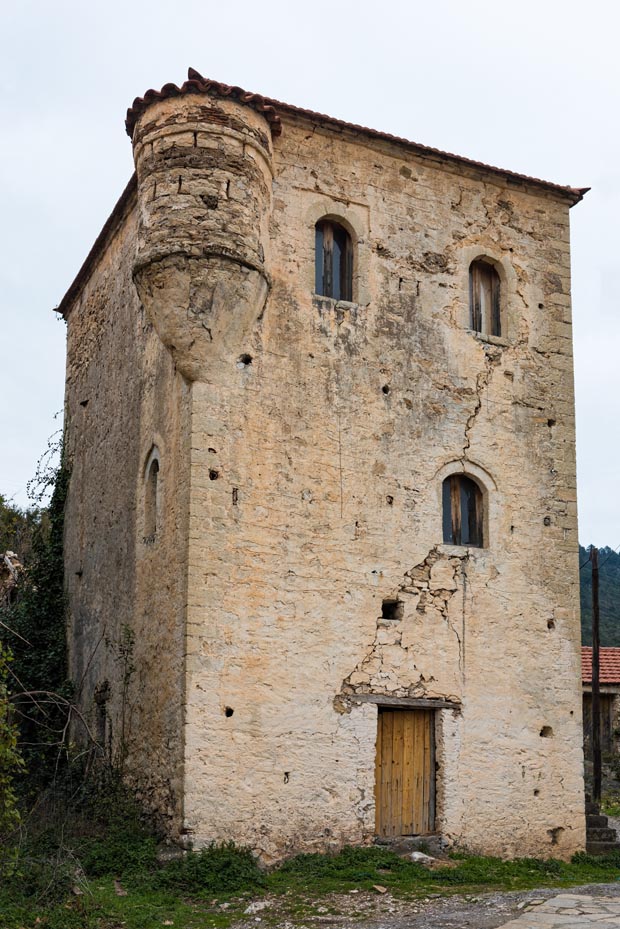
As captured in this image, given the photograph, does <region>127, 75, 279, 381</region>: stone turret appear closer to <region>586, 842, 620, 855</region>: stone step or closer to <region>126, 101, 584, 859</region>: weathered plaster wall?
<region>126, 101, 584, 859</region>: weathered plaster wall

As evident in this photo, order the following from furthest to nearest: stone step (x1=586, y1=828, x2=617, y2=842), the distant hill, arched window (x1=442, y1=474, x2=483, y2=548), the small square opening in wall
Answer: the distant hill < stone step (x1=586, y1=828, x2=617, y2=842) < arched window (x1=442, y1=474, x2=483, y2=548) < the small square opening in wall

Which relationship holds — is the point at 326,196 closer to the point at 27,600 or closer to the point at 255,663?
the point at 255,663

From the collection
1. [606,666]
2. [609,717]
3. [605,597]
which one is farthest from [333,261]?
[605,597]

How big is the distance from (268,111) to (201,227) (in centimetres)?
173

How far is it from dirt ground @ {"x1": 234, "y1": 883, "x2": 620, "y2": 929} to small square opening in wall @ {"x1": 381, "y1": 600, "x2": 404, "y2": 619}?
132 inches

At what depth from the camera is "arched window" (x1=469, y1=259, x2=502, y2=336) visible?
48.6ft

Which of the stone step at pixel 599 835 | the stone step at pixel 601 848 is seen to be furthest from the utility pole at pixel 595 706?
the stone step at pixel 601 848

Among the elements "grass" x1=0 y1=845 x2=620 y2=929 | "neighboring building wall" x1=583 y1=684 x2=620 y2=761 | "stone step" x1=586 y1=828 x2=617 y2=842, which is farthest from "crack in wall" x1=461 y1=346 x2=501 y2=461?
"neighboring building wall" x1=583 y1=684 x2=620 y2=761

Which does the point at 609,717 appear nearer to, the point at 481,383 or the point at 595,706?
the point at 595,706

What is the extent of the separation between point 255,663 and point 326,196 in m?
5.86

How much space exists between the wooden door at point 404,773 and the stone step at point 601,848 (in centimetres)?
247

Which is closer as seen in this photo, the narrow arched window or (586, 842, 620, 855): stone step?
the narrow arched window

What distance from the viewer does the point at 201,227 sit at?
12.6 m

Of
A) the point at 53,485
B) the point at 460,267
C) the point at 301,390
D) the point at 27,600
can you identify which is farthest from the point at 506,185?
the point at 27,600
